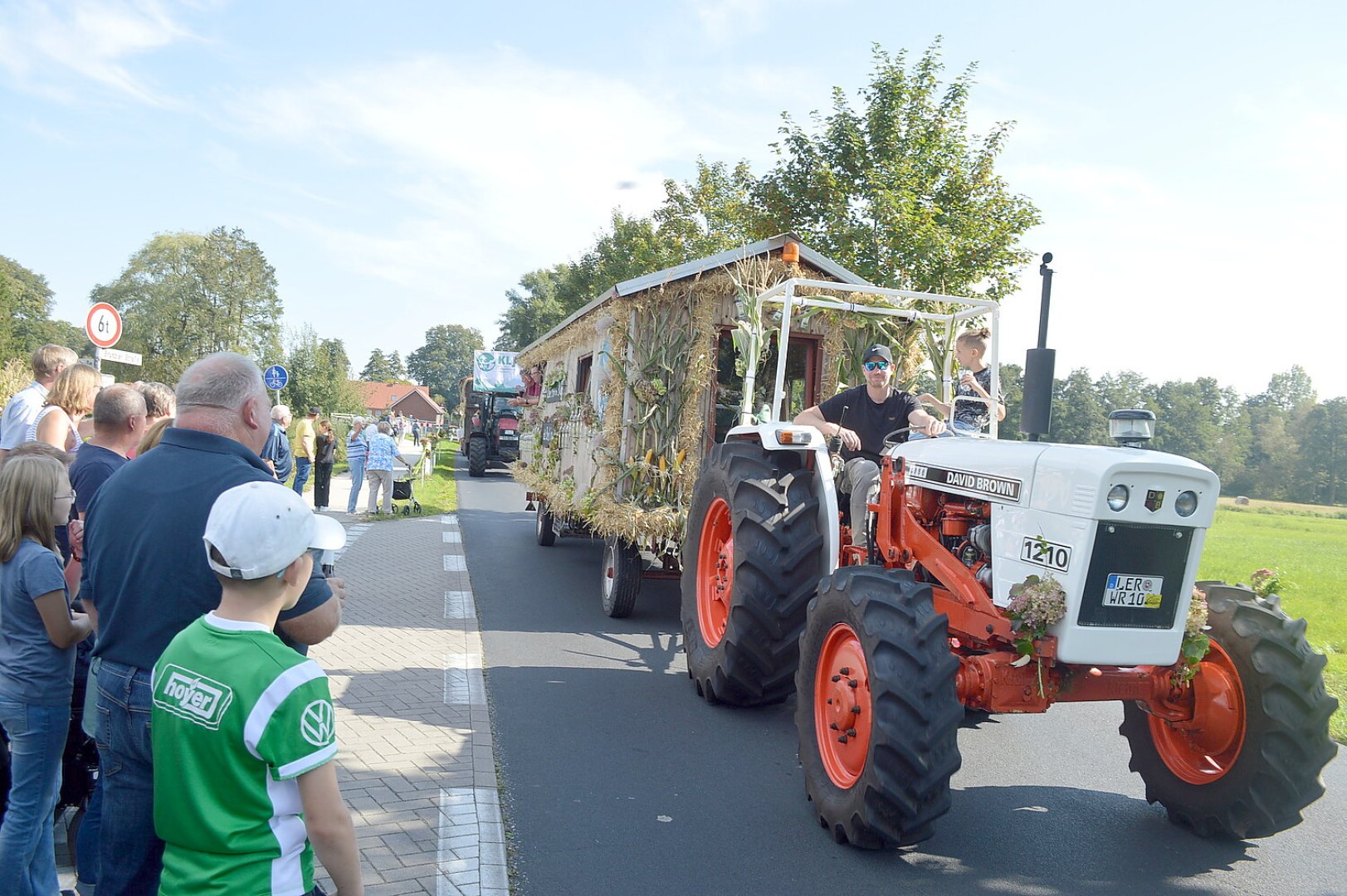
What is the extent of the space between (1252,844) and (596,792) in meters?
2.88

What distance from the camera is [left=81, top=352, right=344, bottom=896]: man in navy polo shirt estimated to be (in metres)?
2.07

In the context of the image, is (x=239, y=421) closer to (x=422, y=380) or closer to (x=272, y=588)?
(x=272, y=588)

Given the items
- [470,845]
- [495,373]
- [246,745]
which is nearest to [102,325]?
[470,845]

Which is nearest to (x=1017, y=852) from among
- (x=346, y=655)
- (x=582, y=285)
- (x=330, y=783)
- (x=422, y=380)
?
(x=330, y=783)

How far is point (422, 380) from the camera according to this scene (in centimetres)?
13550

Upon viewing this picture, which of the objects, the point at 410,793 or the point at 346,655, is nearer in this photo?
the point at 410,793

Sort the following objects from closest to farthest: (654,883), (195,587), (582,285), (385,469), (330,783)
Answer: (330,783) < (195,587) < (654,883) < (385,469) < (582,285)

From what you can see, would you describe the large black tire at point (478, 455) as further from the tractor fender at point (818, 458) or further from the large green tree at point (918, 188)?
the tractor fender at point (818, 458)

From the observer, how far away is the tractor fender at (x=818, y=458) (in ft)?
16.4

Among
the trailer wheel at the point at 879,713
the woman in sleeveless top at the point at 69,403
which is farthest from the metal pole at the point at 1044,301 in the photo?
the woman in sleeveless top at the point at 69,403

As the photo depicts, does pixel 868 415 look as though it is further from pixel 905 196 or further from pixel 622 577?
pixel 905 196

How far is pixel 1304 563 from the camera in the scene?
18.7 m

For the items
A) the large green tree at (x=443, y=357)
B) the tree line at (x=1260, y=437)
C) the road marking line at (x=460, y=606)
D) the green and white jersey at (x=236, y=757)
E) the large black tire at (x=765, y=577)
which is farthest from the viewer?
the large green tree at (x=443, y=357)

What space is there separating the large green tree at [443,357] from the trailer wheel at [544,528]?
122 meters
